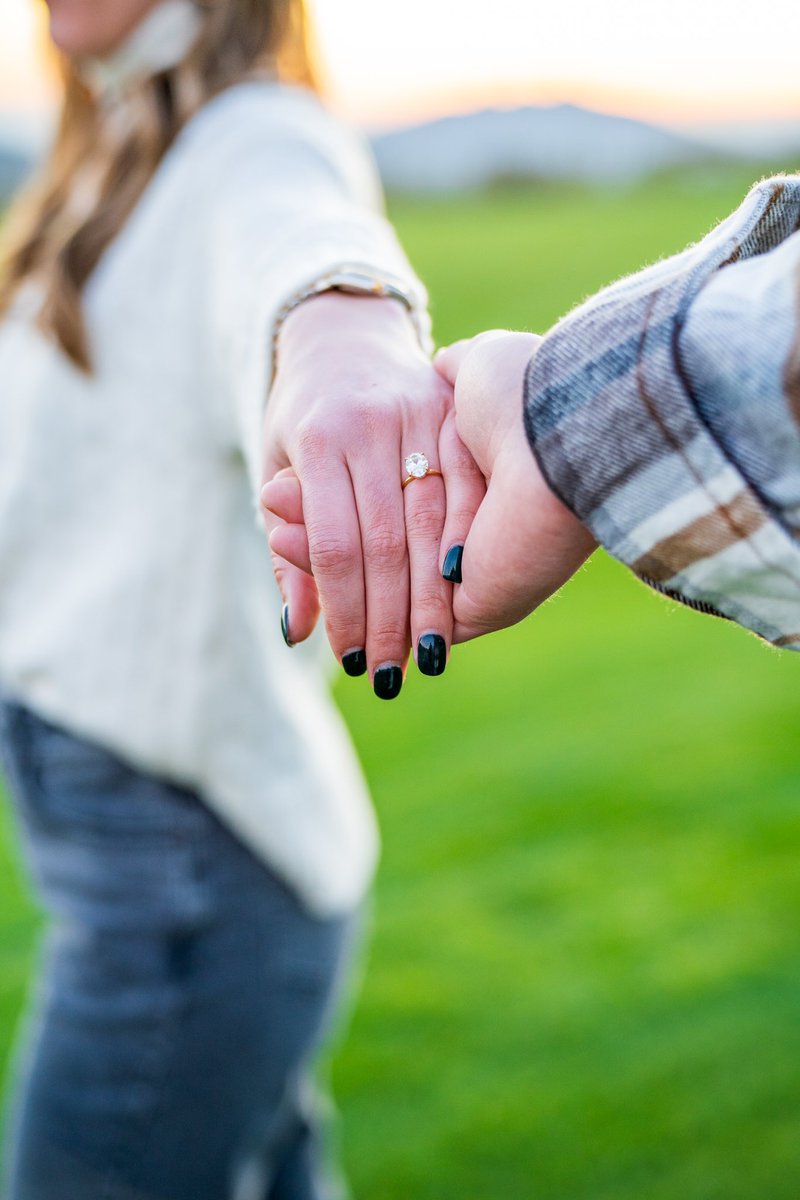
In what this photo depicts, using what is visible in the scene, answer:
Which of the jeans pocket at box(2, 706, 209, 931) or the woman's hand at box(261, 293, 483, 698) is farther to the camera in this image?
the jeans pocket at box(2, 706, 209, 931)

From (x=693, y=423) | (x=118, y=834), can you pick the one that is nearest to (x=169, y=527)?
(x=118, y=834)

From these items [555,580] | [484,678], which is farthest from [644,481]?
[484,678]

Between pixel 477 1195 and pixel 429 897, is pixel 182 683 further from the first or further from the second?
pixel 429 897

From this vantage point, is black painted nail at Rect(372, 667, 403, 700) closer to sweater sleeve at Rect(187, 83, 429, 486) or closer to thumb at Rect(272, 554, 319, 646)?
thumb at Rect(272, 554, 319, 646)

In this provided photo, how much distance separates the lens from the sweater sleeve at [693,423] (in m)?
0.75

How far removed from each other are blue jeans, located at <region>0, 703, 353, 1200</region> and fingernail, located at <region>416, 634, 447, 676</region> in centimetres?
81

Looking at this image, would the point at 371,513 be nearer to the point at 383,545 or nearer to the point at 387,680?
the point at 383,545

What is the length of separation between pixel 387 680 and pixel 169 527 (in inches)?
27.8

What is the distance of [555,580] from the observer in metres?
0.91

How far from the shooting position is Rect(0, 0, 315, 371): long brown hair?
5.26ft

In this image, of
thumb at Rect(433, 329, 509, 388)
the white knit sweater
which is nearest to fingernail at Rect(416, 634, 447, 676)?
thumb at Rect(433, 329, 509, 388)

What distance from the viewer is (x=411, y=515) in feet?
3.15

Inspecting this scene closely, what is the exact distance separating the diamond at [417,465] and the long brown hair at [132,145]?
73 cm

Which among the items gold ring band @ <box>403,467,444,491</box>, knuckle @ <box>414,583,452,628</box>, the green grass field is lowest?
the green grass field
